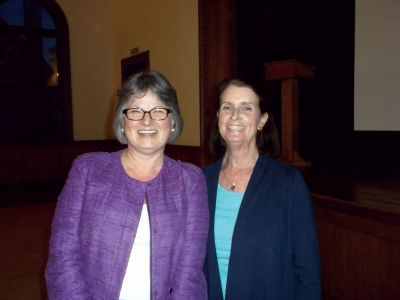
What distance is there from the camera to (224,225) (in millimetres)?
1571

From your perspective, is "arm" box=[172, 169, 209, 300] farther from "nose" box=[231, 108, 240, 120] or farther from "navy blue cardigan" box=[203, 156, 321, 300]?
"nose" box=[231, 108, 240, 120]

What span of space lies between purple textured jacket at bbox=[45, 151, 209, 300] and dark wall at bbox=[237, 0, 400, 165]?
4529 millimetres

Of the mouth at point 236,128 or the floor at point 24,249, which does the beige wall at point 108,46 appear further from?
the mouth at point 236,128

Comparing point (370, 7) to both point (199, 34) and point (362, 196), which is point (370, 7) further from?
point (362, 196)

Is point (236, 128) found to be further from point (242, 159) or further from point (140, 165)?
point (140, 165)

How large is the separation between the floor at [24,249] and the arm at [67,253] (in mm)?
896

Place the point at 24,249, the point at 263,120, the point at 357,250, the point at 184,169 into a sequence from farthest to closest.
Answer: the point at 24,249, the point at 357,250, the point at 263,120, the point at 184,169

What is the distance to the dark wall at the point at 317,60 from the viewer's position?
19.1ft

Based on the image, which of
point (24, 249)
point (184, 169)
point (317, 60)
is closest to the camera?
point (184, 169)

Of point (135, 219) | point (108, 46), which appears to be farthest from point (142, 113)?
point (108, 46)

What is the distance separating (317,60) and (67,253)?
19.4ft

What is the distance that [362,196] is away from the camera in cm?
304

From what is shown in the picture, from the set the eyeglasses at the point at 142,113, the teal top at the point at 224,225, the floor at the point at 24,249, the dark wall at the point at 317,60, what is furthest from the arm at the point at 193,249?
the dark wall at the point at 317,60

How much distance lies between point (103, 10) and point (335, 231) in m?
6.98
